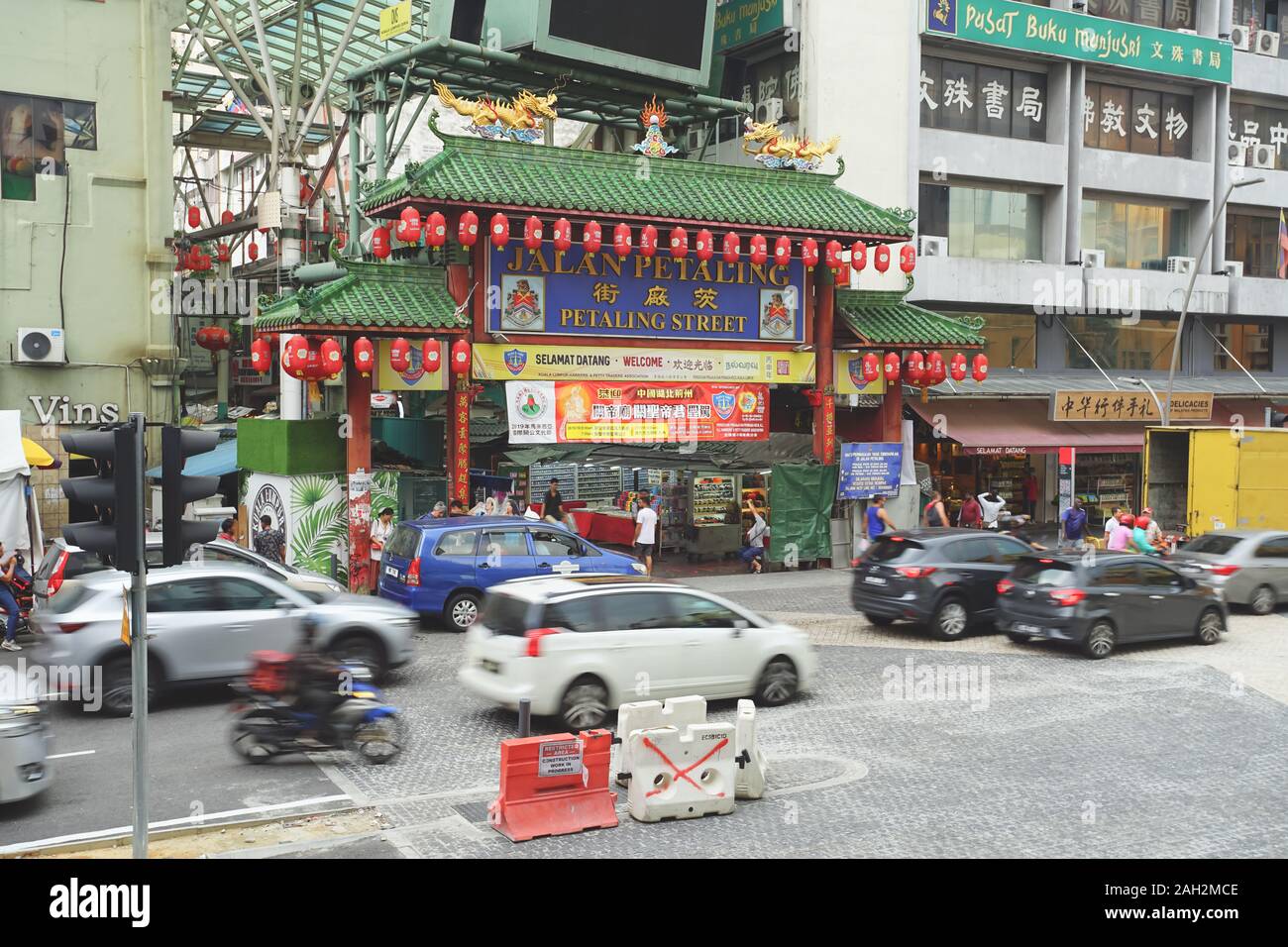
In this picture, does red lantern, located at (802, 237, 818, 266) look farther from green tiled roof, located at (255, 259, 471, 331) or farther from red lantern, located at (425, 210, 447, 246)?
red lantern, located at (425, 210, 447, 246)

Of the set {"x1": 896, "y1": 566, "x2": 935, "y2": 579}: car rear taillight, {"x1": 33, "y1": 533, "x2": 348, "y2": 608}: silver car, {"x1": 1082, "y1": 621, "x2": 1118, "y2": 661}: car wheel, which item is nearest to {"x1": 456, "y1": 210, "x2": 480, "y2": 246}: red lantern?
{"x1": 33, "y1": 533, "x2": 348, "y2": 608}: silver car

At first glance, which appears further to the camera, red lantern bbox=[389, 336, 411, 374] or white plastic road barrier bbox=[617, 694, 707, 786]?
red lantern bbox=[389, 336, 411, 374]

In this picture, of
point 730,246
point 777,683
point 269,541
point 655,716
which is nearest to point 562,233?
point 730,246

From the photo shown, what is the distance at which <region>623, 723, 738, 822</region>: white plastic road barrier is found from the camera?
36.5 feet

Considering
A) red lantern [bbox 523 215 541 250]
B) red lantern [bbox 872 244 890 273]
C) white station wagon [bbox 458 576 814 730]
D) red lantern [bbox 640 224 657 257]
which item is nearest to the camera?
white station wagon [bbox 458 576 814 730]

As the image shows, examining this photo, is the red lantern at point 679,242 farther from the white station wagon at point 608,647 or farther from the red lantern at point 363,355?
the white station wagon at point 608,647

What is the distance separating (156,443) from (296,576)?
9.95m

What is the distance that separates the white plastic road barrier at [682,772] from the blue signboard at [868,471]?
17.0 meters

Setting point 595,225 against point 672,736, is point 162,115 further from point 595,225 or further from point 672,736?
point 672,736

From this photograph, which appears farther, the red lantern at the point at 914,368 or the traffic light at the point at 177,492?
the red lantern at the point at 914,368

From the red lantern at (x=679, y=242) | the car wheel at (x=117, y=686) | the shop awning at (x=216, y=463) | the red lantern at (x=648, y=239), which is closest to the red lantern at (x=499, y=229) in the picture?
the red lantern at (x=648, y=239)

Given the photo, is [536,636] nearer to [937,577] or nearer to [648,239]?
[937,577]

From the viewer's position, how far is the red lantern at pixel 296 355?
70.4 feet

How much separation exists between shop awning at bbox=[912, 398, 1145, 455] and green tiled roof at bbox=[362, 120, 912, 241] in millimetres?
6788
